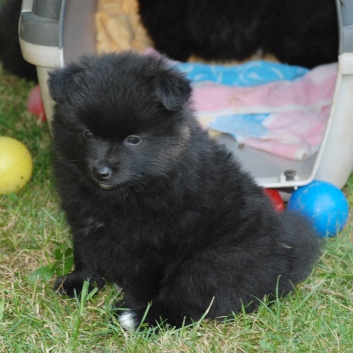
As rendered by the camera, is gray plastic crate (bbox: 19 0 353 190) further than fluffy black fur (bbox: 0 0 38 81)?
No

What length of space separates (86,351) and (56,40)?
5.81ft

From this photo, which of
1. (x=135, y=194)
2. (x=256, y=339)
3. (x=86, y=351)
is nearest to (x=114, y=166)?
(x=135, y=194)

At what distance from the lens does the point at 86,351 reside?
252 cm

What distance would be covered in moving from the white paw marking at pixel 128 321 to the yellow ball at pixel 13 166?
1.42m

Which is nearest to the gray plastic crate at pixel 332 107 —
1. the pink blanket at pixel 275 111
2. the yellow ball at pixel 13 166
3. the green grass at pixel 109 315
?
the pink blanket at pixel 275 111

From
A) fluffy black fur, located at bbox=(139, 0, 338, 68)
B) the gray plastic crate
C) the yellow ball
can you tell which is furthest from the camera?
fluffy black fur, located at bbox=(139, 0, 338, 68)

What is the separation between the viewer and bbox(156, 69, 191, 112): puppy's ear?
237 cm

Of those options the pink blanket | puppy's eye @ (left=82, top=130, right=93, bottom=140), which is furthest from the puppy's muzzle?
the pink blanket

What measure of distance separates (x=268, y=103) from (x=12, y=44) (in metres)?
2.21

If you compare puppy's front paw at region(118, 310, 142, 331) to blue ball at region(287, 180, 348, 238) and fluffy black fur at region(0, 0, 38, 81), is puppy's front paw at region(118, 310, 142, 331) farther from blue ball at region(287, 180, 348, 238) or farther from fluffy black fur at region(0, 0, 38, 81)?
fluffy black fur at region(0, 0, 38, 81)

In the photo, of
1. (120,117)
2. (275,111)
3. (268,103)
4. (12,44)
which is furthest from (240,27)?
(120,117)

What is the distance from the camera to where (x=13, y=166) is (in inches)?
146

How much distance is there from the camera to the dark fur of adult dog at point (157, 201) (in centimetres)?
241

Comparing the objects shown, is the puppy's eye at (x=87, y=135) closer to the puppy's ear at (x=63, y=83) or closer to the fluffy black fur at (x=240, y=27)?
the puppy's ear at (x=63, y=83)
